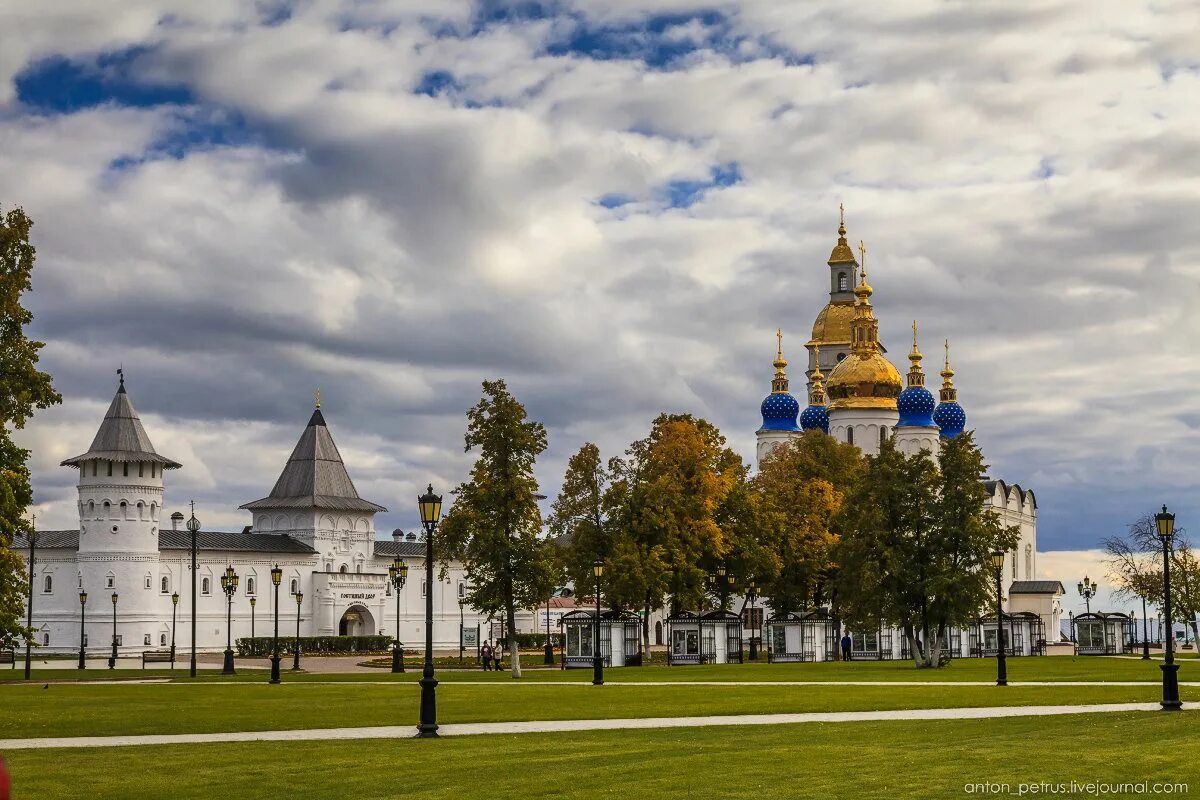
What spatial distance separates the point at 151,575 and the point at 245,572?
7.43 meters

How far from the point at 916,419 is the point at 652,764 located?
10039cm

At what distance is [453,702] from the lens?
33.1 meters

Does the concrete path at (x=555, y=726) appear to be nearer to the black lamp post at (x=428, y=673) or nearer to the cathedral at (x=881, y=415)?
the black lamp post at (x=428, y=673)

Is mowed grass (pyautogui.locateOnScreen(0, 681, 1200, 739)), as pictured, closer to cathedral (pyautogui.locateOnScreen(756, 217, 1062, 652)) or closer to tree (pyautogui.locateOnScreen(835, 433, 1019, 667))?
tree (pyautogui.locateOnScreen(835, 433, 1019, 667))

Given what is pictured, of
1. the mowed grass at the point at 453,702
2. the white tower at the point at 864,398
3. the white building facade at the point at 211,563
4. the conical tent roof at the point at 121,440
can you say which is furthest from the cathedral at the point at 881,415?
the mowed grass at the point at 453,702

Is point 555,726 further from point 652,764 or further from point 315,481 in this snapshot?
point 315,481

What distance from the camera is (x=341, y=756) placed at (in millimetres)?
20297

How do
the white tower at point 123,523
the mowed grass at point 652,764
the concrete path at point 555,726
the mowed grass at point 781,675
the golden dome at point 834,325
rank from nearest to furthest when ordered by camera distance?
the mowed grass at point 652,764, the concrete path at point 555,726, the mowed grass at point 781,675, the white tower at point 123,523, the golden dome at point 834,325

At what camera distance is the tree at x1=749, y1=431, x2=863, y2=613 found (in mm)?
71750

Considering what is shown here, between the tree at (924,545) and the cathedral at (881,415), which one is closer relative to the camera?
the tree at (924,545)

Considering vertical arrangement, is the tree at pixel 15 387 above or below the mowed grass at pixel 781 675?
above

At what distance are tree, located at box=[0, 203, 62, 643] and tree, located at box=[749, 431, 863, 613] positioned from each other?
40596 mm

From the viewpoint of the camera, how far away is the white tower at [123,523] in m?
101

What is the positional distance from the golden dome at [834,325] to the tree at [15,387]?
109m
